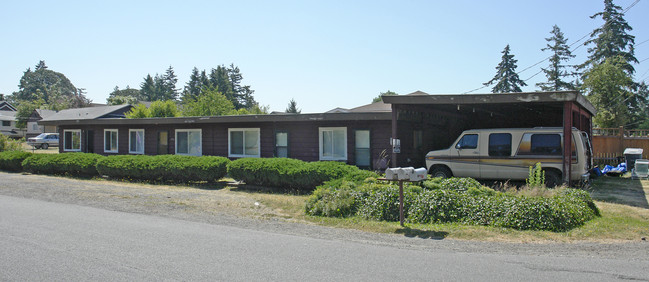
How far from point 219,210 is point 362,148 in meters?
6.71

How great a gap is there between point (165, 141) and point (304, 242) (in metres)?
15.7

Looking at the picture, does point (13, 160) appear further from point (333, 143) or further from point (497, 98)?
point (497, 98)

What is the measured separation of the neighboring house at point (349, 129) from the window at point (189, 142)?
0.04 metres

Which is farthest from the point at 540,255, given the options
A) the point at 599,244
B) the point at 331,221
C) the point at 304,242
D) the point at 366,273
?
the point at 331,221

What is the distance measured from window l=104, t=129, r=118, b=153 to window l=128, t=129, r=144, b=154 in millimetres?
1213

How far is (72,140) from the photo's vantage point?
25.0 metres

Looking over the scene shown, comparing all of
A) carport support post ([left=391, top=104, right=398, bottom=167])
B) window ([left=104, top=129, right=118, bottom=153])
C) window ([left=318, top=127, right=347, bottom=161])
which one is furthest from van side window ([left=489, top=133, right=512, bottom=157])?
window ([left=104, top=129, right=118, bottom=153])

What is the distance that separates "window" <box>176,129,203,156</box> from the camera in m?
20.2

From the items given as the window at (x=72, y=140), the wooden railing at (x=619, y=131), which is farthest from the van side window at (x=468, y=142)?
the window at (x=72, y=140)

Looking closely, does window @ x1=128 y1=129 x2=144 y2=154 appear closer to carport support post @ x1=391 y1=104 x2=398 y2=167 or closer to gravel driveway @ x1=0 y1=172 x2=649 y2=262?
gravel driveway @ x1=0 y1=172 x2=649 y2=262

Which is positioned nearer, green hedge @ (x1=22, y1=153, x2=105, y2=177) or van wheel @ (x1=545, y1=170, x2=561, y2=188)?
van wheel @ (x1=545, y1=170, x2=561, y2=188)

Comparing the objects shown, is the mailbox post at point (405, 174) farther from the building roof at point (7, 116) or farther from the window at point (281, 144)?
the building roof at point (7, 116)

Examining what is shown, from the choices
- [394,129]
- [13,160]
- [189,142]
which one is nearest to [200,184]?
[189,142]

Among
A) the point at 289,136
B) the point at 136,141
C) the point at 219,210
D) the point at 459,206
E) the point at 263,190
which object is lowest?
the point at 219,210
